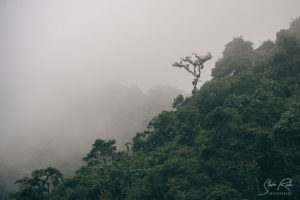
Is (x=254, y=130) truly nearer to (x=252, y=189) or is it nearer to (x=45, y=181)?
(x=252, y=189)

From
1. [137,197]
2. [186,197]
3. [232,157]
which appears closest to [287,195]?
[232,157]

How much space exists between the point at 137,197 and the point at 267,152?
1431 centimetres

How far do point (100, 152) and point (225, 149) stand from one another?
46.1m

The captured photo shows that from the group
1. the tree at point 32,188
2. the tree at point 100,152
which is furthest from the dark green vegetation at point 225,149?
the tree at point 100,152

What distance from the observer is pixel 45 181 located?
146 feet

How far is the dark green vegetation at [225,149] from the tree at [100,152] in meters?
19.2

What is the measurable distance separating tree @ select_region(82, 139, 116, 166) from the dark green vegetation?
19189mm

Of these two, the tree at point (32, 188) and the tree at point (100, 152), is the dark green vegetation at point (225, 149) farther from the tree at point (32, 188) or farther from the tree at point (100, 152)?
the tree at point (100, 152)

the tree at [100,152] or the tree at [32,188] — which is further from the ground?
the tree at [100,152]

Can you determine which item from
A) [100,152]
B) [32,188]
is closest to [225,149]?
[32,188]

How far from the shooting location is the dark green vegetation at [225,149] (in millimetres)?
21891

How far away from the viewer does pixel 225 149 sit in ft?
78.2

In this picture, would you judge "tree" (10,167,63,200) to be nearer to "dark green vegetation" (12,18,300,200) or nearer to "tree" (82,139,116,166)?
"dark green vegetation" (12,18,300,200)

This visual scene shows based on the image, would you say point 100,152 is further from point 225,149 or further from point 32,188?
point 225,149
